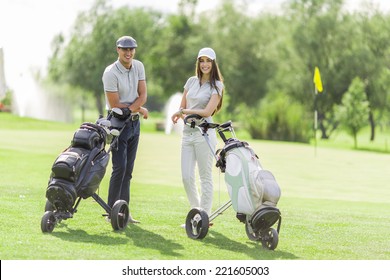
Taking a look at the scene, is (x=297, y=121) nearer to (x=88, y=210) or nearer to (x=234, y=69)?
(x=234, y=69)

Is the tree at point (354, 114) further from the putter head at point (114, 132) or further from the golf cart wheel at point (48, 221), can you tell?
the golf cart wheel at point (48, 221)

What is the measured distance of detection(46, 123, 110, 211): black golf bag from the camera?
654cm

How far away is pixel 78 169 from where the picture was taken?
21.6ft

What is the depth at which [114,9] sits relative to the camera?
68938 mm

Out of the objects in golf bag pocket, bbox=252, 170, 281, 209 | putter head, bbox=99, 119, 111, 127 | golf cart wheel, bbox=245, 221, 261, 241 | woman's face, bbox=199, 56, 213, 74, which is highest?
woman's face, bbox=199, 56, 213, 74

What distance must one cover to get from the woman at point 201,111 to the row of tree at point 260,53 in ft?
97.9

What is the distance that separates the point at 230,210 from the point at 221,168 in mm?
2591

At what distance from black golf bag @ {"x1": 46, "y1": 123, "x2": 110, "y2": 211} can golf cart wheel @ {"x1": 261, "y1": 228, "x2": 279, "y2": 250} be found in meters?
1.49

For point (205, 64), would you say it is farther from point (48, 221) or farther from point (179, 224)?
point (48, 221)

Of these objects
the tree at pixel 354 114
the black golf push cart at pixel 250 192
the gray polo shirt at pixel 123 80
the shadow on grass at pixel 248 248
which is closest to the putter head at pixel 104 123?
the gray polo shirt at pixel 123 80

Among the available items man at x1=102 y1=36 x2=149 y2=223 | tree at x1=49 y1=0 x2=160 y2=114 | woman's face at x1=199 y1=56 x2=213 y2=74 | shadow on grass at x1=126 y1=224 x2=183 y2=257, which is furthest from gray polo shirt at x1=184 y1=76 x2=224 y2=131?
tree at x1=49 y1=0 x2=160 y2=114

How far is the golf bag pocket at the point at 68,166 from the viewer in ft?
21.3

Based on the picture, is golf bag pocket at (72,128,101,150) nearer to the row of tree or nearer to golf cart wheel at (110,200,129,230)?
golf cart wheel at (110,200,129,230)

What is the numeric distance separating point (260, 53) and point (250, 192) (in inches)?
2122
